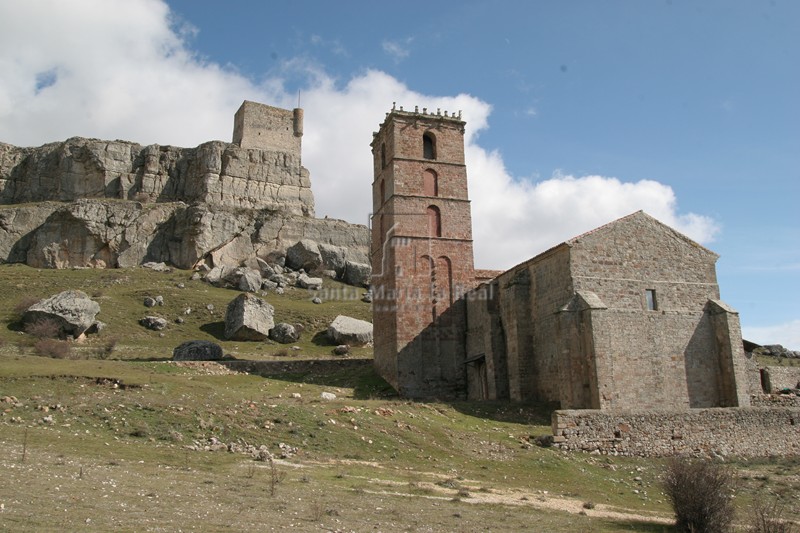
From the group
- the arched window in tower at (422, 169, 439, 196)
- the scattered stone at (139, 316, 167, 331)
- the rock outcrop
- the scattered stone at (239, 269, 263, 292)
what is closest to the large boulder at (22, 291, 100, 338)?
the scattered stone at (139, 316, 167, 331)

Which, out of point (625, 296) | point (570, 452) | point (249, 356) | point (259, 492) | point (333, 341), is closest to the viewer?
point (259, 492)

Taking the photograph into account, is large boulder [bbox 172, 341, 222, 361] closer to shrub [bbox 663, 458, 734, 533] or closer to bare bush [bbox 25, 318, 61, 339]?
bare bush [bbox 25, 318, 61, 339]

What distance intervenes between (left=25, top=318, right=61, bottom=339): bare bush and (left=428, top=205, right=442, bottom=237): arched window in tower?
76.2 ft

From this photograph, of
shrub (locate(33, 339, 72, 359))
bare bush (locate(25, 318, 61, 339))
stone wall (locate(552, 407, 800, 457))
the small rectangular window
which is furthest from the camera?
bare bush (locate(25, 318, 61, 339))

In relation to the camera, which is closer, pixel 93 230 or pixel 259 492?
pixel 259 492

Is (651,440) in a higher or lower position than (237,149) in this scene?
lower

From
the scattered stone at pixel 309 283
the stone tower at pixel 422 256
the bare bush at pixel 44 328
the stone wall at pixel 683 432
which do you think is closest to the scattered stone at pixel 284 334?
the stone tower at pixel 422 256

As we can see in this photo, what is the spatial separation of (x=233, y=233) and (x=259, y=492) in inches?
2318

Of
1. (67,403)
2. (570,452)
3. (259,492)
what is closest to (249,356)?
(67,403)

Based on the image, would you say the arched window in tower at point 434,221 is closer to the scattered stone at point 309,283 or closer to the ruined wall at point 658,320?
the ruined wall at point 658,320

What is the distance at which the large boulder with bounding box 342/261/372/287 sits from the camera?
65812 millimetres

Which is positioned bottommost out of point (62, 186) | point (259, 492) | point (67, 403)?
point (259, 492)

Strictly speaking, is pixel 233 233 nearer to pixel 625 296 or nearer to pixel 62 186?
pixel 62 186

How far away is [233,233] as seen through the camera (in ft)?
221
